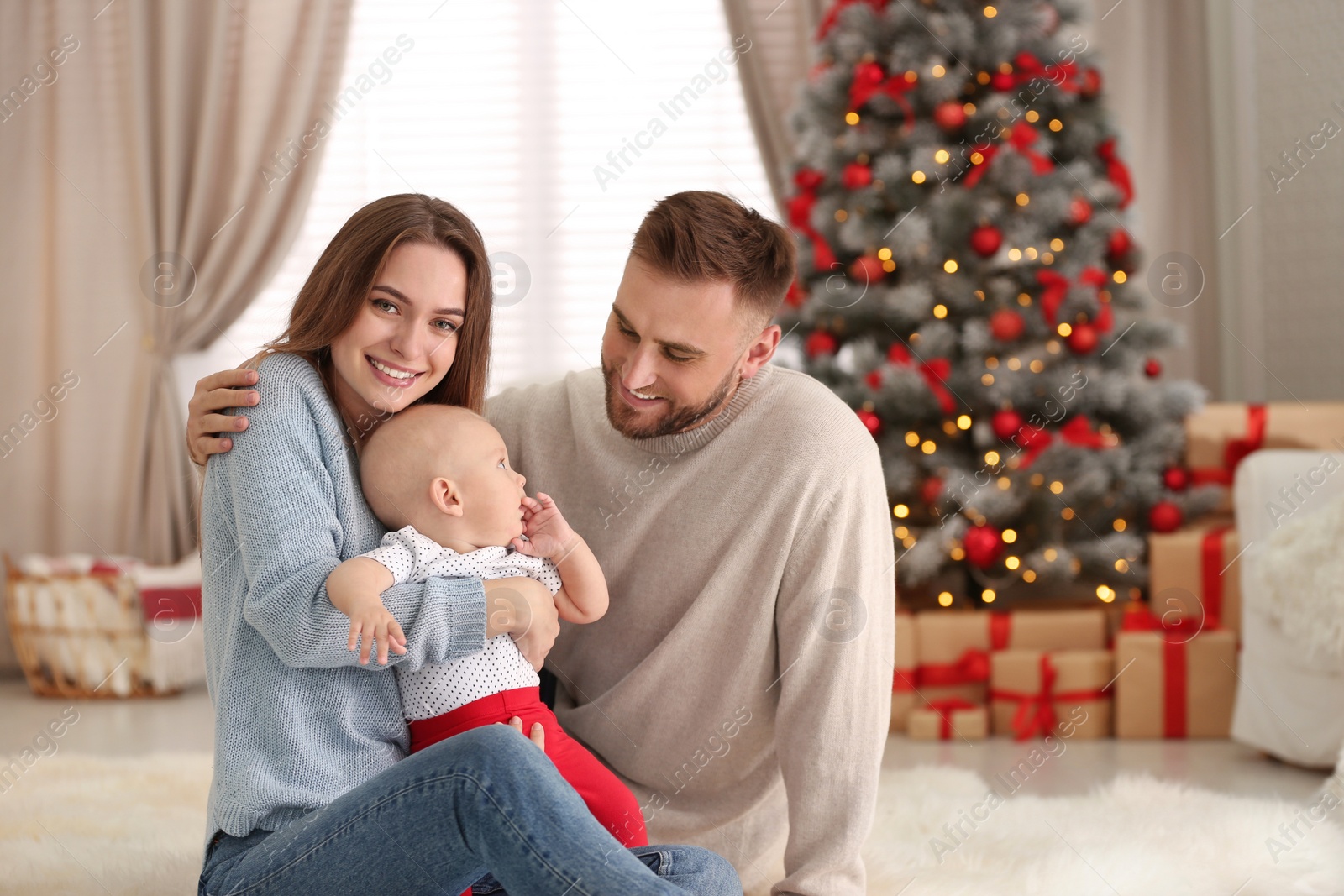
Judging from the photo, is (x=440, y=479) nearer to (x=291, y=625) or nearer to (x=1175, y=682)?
(x=291, y=625)

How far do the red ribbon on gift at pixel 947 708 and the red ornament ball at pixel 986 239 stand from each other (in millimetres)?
1295

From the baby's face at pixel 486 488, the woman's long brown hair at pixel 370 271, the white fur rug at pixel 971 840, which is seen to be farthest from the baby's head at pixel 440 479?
the white fur rug at pixel 971 840

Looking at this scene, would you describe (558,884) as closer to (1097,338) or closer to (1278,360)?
(1097,338)

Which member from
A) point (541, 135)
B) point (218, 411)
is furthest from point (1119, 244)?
point (218, 411)

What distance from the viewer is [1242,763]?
2691 millimetres

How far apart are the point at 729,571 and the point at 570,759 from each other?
1.31 feet

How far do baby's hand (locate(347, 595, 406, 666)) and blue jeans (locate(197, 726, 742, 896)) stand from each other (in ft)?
0.41

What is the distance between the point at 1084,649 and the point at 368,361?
2408mm

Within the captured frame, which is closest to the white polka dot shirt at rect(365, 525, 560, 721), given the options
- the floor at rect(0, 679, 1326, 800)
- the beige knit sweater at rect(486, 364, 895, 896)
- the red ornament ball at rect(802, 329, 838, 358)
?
the beige knit sweater at rect(486, 364, 895, 896)

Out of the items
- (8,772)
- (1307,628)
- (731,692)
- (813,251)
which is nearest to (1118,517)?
(1307,628)

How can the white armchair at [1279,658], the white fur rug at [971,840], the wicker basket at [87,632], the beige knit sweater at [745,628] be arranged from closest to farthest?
the beige knit sweater at [745,628] < the white fur rug at [971,840] < the white armchair at [1279,658] < the wicker basket at [87,632]

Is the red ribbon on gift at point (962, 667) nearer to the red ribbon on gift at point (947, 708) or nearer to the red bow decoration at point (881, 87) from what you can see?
the red ribbon on gift at point (947, 708)

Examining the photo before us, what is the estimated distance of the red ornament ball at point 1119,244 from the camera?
3.13 meters

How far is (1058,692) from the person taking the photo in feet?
9.86
